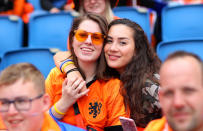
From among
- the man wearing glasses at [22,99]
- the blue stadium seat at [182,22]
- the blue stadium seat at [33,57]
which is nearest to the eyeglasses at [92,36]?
the man wearing glasses at [22,99]

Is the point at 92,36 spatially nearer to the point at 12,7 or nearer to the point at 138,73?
the point at 138,73

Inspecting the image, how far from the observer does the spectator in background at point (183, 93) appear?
1470 millimetres

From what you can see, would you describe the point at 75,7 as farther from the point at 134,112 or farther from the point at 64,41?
the point at 134,112

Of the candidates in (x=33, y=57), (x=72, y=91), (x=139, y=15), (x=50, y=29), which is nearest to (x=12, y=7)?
(x=50, y=29)

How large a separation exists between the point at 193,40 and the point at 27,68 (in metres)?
1.94

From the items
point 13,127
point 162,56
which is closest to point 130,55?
point 162,56

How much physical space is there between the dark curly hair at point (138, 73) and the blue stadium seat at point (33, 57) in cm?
100

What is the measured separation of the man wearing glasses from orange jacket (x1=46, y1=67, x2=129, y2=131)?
1.86 ft

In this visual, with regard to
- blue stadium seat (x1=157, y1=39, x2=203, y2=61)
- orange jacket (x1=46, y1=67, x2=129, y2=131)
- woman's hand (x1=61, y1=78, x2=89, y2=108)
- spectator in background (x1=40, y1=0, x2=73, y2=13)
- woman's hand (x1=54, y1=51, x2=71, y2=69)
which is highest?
spectator in background (x1=40, y1=0, x2=73, y2=13)

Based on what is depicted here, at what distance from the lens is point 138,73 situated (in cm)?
258

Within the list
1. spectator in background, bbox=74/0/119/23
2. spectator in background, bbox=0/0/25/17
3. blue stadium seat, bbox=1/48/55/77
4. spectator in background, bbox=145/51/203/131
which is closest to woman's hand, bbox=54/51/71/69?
blue stadium seat, bbox=1/48/55/77

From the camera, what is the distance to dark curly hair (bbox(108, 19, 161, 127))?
8.08 ft

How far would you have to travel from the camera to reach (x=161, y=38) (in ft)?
13.7

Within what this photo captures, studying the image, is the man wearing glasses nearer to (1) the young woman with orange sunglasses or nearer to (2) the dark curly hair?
(1) the young woman with orange sunglasses
